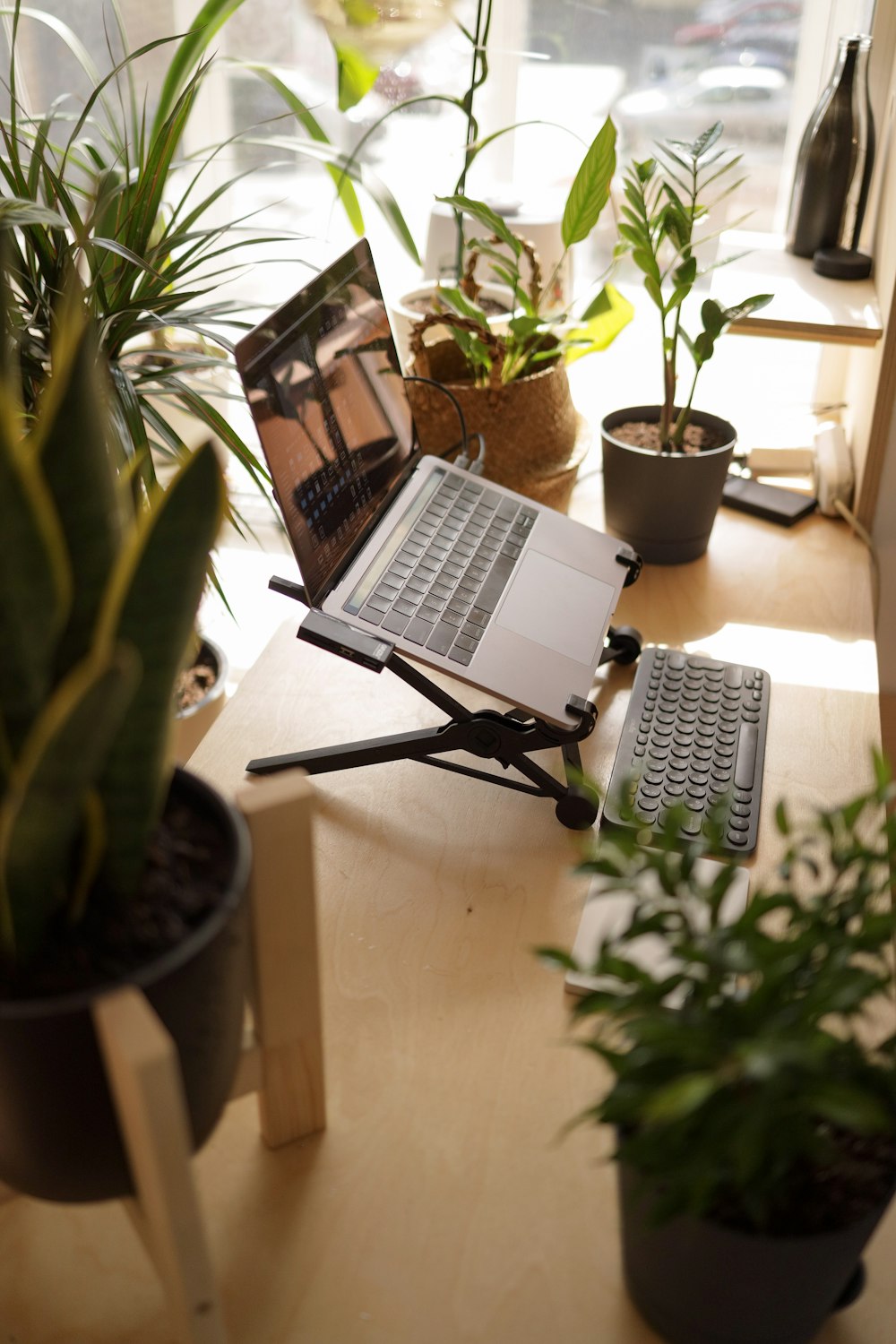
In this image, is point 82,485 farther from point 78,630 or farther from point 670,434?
point 670,434

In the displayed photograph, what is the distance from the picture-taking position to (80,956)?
563mm

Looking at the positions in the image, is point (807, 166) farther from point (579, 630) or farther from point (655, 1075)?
point (655, 1075)

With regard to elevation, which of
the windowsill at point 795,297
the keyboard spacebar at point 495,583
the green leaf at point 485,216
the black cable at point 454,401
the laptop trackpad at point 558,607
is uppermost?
the green leaf at point 485,216

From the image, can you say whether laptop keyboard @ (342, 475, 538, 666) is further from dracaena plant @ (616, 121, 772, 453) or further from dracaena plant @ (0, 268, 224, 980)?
dracaena plant @ (0, 268, 224, 980)

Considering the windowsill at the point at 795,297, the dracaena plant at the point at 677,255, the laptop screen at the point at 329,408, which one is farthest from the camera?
the windowsill at the point at 795,297

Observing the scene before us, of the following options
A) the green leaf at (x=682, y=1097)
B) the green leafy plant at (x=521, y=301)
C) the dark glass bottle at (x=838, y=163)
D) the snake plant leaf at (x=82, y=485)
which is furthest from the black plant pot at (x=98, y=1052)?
the dark glass bottle at (x=838, y=163)

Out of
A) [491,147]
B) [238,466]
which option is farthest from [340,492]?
[491,147]

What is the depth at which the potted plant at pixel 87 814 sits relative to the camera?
50 cm

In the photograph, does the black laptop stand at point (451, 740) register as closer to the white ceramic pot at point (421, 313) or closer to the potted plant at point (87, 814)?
the potted plant at point (87, 814)

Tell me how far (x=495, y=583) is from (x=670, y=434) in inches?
19.1

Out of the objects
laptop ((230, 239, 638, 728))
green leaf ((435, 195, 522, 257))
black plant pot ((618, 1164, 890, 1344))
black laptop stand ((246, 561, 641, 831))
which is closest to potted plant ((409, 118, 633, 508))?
green leaf ((435, 195, 522, 257))

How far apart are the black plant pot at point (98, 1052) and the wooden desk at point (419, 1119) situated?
0.12 metres

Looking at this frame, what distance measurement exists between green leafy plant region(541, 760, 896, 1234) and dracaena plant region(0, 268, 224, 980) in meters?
0.22

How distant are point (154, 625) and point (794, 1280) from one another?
1.55 ft
